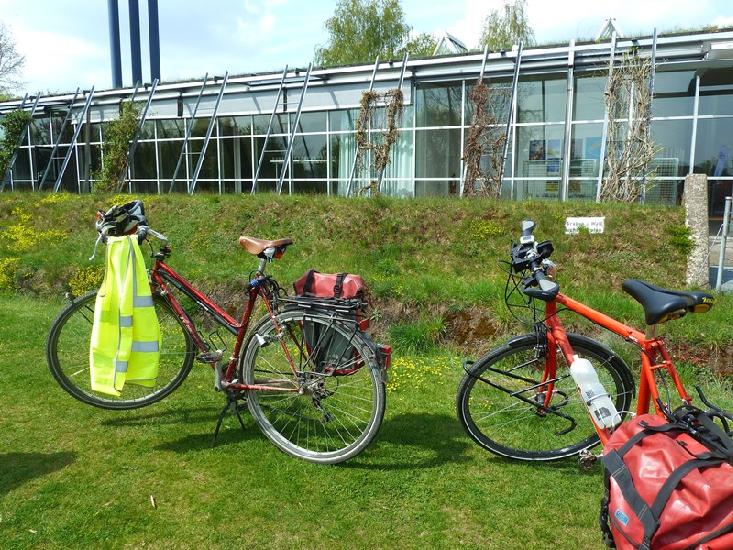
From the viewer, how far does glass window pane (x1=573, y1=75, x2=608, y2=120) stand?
11992 millimetres

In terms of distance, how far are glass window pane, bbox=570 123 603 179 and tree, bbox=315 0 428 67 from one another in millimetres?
16502

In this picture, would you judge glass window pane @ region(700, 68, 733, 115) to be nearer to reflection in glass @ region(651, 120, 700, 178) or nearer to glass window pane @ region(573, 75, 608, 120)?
reflection in glass @ region(651, 120, 700, 178)

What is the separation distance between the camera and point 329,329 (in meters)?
2.92

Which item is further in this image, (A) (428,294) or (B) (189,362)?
(A) (428,294)

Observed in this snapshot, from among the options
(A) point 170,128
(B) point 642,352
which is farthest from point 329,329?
(A) point 170,128

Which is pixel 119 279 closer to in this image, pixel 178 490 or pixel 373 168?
pixel 178 490

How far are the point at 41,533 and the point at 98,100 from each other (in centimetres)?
1785

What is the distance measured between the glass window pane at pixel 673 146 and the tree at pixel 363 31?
17.1 meters

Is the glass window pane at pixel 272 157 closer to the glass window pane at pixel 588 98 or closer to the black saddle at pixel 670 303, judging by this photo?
the glass window pane at pixel 588 98

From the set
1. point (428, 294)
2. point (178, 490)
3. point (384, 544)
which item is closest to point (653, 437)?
point (384, 544)

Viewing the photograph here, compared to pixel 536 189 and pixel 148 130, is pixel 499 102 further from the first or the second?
pixel 148 130

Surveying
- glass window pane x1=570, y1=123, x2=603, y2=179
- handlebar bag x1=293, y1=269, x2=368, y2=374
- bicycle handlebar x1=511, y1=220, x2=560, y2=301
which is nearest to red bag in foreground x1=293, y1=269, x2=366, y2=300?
handlebar bag x1=293, y1=269, x2=368, y2=374

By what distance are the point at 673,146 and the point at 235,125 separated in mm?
11251

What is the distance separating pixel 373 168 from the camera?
1296 centimetres
